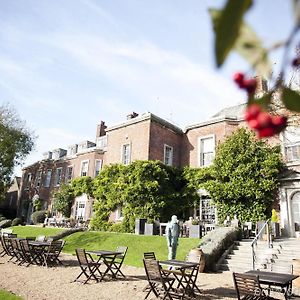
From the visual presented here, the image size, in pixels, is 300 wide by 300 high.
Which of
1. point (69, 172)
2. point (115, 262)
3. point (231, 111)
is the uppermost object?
point (231, 111)

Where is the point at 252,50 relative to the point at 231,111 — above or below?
below

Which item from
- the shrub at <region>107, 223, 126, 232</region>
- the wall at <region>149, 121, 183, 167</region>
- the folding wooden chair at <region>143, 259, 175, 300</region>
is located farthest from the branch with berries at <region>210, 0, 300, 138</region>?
the wall at <region>149, 121, 183, 167</region>

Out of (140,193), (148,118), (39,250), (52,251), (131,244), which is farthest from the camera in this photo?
(148,118)

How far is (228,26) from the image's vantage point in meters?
0.74

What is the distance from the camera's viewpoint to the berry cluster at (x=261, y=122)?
88cm

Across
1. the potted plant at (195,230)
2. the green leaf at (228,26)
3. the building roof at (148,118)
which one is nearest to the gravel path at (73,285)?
the potted plant at (195,230)

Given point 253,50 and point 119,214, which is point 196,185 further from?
point 253,50

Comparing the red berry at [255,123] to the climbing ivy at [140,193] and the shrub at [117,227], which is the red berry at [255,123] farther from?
the shrub at [117,227]

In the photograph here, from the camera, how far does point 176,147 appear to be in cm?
2567

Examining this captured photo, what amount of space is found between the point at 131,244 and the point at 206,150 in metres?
10.5

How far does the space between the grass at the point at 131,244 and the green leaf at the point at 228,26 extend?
14026mm

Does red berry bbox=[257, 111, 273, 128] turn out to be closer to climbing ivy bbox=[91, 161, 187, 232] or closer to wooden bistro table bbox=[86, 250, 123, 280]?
wooden bistro table bbox=[86, 250, 123, 280]

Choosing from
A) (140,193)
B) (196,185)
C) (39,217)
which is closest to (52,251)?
(140,193)

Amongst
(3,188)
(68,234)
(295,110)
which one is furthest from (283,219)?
(3,188)
